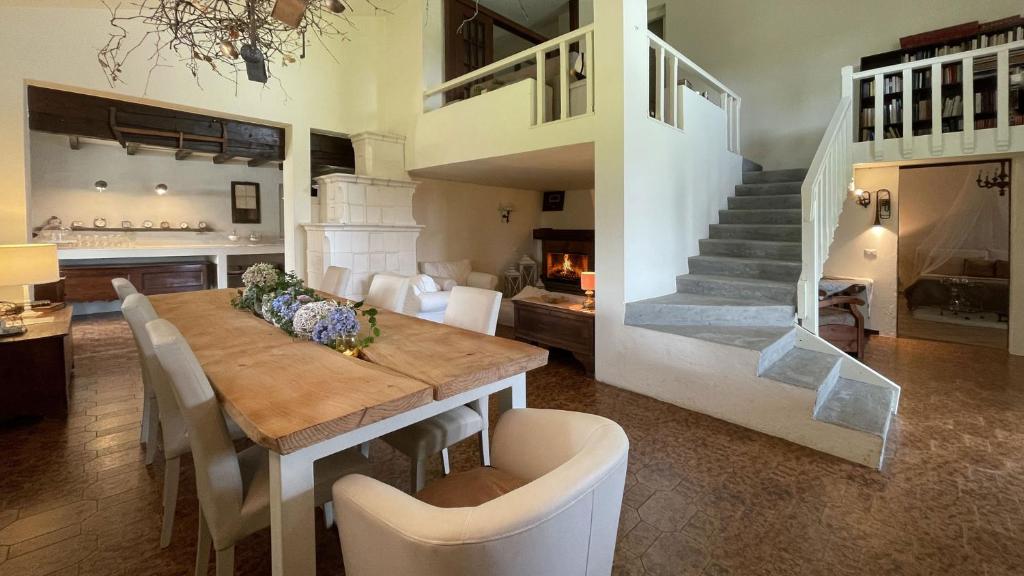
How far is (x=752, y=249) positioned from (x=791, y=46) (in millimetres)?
3763

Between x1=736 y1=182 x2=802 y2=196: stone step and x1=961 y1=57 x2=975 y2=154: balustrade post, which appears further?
x1=736 y1=182 x2=802 y2=196: stone step

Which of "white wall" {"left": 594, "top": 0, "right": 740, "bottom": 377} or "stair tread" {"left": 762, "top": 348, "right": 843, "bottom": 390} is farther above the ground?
"white wall" {"left": 594, "top": 0, "right": 740, "bottom": 377}

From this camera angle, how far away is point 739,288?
4.02m

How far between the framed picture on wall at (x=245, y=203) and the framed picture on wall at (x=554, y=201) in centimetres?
555

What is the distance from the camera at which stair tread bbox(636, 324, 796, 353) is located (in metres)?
3.15

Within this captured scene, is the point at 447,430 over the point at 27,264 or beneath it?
beneath

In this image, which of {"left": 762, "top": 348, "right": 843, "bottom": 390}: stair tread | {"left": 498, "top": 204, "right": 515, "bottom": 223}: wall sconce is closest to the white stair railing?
{"left": 762, "top": 348, "right": 843, "bottom": 390}: stair tread

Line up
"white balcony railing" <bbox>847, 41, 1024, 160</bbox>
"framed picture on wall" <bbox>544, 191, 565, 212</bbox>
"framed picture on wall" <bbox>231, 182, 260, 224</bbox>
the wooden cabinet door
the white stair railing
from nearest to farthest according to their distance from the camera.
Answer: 1. the white stair railing
2. "white balcony railing" <bbox>847, 41, 1024, 160</bbox>
3. the wooden cabinet door
4. "framed picture on wall" <bbox>544, 191, 565, 212</bbox>
5. "framed picture on wall" <bbox>231, 182, 260, 224</bbox>

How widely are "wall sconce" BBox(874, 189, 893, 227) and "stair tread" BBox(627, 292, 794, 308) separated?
3169 mm

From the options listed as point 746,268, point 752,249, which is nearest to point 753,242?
point 752,249

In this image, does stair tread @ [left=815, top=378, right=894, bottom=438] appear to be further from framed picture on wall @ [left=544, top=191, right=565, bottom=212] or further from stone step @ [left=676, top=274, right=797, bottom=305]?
framed picture on wall @ [left=544, top=191, right=565, bottom=212]

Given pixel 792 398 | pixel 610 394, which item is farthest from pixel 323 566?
pixel 792 398

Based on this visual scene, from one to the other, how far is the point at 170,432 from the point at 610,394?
113 inches

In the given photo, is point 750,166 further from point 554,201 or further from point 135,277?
point 135,277
